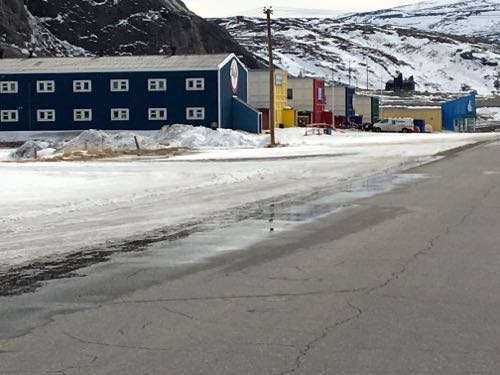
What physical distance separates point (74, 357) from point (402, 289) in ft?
12.1

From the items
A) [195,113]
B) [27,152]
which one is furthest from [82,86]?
[27,152]

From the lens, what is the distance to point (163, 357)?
5.83 meters

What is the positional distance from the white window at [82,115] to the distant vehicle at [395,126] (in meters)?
37.0

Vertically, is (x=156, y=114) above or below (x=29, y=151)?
above

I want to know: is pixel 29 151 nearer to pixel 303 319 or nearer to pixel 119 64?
pixel 119 64

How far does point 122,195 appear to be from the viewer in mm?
19672

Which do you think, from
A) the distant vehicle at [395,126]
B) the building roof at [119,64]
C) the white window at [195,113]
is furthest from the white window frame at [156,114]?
the distant vehicle at [395,126]

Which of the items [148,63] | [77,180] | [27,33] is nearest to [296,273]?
[77,180]

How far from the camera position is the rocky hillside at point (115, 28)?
15121 cm

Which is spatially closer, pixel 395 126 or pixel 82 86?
pixel 82 86

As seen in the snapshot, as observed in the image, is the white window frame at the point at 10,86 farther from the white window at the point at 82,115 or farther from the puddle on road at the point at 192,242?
the puddle on road at the point at 192,242

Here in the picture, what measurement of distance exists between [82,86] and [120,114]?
408 cm

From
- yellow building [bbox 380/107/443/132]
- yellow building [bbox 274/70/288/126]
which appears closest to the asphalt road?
yellow building [bbox 274/70/288/126]

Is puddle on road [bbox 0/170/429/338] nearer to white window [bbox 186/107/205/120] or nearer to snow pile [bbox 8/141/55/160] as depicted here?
snow pile [bbox 8/141/55/160]
